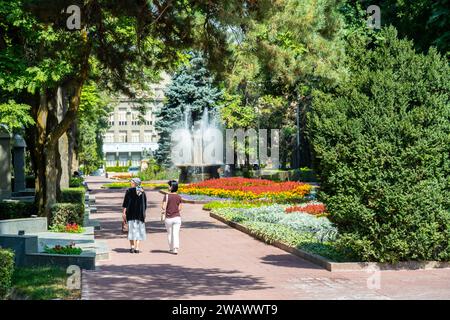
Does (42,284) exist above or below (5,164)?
below

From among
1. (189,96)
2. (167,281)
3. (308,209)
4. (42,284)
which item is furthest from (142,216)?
(189,96)

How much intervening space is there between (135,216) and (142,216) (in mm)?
160

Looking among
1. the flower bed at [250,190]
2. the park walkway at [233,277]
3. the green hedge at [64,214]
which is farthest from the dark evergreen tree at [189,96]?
the park walkway at [233,277]

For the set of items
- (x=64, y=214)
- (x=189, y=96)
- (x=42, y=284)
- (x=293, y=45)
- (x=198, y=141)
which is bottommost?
(x=42, y=284)

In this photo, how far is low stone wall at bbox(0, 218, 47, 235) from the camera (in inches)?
747

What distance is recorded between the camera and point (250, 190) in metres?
36.5

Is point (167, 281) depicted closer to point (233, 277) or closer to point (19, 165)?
point (233, 277)

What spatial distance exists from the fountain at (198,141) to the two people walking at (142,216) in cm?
3606

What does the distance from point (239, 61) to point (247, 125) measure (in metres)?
41.8

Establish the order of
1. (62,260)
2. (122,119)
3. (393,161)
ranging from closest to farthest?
(393,161)
(62,260)
(122,119)

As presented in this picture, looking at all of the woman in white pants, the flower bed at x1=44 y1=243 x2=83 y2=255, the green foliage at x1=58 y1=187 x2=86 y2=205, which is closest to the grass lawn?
the flower bed at x1=44 y1=243 x2=83 y2=255
